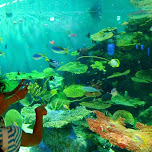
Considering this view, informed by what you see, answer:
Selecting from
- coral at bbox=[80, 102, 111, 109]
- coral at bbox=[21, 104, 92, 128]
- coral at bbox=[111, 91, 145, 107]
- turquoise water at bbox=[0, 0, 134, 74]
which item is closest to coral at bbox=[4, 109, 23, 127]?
coral at bbox=[21, 104, 92, 128]

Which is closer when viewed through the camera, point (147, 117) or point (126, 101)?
point (147, 117)

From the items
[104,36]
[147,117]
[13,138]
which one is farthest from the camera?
[104,36]

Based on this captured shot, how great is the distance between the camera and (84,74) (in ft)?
31.3

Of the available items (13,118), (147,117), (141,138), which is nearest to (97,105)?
(147,117)

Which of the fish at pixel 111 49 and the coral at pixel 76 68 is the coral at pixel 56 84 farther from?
the fish at pixel 111 49

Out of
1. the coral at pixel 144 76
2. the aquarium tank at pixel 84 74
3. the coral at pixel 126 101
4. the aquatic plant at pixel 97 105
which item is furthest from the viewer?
the coral at pixel 144 76

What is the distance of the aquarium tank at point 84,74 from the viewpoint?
3748 millimetres

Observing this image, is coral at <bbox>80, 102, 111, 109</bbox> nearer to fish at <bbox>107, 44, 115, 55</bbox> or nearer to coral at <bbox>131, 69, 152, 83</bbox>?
coral at <bbox>131, 69, 152, 83</bbox>

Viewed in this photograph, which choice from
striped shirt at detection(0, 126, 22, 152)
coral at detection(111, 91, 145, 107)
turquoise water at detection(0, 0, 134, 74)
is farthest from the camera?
turquoise water at detection(0, 0, 134, 74)

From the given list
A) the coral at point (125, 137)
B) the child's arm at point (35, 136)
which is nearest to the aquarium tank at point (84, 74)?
the coral at point (125, 137)

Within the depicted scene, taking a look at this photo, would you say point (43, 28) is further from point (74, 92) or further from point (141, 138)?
point (141, 138)

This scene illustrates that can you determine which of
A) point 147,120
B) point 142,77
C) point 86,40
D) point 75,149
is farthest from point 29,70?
point 75,149

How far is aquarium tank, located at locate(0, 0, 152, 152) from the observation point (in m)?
3.75

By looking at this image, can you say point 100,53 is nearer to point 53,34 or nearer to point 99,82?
point 99,82
